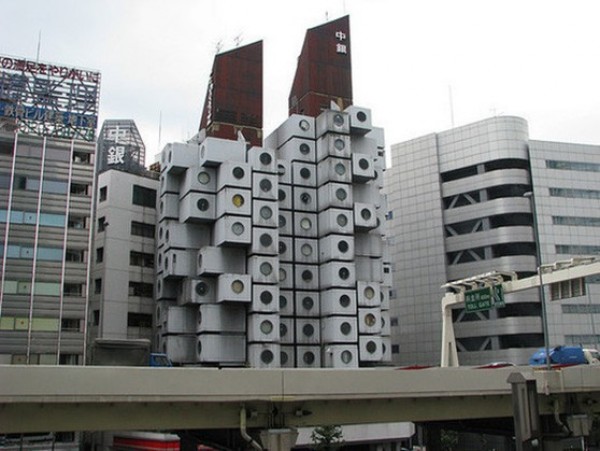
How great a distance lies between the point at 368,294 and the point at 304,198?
12.3 metres

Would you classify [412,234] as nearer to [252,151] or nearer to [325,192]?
[325,192]

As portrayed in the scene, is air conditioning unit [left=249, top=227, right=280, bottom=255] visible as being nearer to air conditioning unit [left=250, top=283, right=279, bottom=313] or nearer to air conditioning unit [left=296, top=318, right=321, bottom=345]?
air conditioning unit [left=250, top=283, right=279, bottom=313]

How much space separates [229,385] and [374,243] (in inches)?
1906

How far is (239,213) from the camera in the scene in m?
67.9

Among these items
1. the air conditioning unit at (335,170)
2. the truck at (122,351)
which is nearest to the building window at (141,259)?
the air conditioning unit at (335,170)

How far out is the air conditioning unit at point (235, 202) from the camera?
2665 inches

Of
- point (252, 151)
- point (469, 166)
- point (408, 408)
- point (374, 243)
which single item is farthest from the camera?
point (469, 166)

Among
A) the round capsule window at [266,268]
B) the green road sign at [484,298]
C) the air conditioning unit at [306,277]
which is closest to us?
the green road sign at [484,298]

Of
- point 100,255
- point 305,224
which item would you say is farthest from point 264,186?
point 100,255

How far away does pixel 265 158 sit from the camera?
232 ft

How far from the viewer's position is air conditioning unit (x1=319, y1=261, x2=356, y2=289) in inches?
2768

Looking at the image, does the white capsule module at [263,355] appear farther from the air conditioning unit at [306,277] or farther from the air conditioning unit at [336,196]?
the air conditioning unit at [336,196]

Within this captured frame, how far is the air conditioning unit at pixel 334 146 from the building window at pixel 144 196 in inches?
795

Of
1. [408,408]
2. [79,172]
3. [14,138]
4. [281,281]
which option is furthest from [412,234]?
[408,408]
